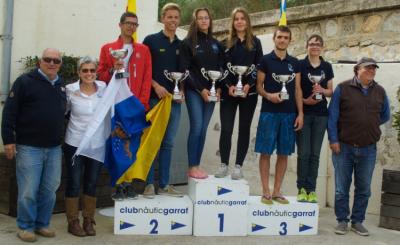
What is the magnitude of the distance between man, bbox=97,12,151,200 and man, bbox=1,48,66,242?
554 millimetres

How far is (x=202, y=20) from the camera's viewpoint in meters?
5.33

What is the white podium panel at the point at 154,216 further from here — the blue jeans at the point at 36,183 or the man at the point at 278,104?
the man at the point at 278,104

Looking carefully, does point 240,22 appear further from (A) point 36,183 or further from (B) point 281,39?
(A) point 36,183

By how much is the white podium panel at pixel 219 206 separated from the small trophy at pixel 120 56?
1317mm

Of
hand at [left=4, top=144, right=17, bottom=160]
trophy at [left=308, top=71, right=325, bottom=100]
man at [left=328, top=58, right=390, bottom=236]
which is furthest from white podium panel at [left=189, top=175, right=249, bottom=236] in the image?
hand at [left=4, top=144, right=17, bottom=160]

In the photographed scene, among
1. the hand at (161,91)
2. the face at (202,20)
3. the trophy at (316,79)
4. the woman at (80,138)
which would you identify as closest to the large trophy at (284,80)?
the trophy at (316,79)

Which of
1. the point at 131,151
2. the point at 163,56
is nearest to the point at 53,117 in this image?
the point at 131,151

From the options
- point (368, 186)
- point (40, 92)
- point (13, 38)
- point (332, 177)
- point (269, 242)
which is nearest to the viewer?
point (40, 92)

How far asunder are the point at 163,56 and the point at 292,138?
162cm

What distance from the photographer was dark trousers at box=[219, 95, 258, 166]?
5.48 meters

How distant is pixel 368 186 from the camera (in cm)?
556

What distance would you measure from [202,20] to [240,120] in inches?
44.2

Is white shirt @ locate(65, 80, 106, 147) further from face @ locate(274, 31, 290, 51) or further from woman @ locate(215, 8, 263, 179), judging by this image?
face @ locate(274, 31, 290, 51)

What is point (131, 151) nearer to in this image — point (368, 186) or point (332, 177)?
point (368, 186)
